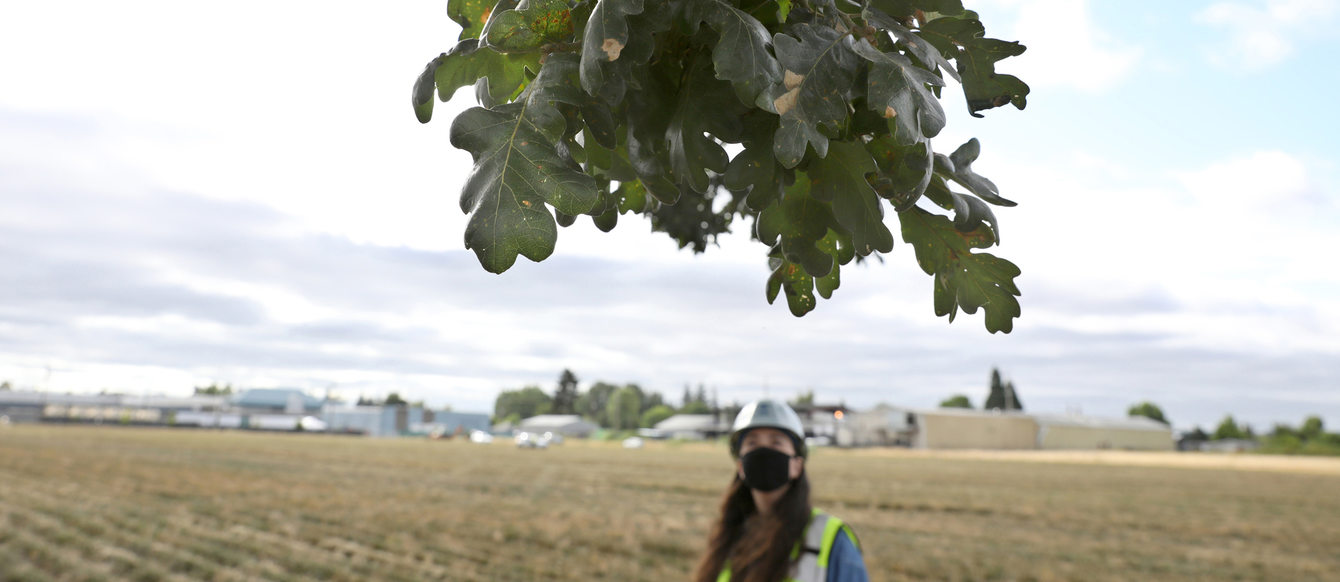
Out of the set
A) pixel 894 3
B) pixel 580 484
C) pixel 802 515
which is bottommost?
pixel 580 484

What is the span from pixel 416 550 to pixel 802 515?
30.8 ft

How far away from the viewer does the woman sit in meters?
3.98

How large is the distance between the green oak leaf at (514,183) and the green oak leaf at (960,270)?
25.4 inches

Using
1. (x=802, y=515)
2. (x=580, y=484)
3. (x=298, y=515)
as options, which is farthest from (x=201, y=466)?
(x=802, y=515)

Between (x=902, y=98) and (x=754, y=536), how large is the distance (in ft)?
11.5

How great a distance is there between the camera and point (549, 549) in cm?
1277

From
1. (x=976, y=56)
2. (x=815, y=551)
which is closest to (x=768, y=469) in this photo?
(x=815, y=551)

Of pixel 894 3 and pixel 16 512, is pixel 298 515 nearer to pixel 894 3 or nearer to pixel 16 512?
pixel 16 512

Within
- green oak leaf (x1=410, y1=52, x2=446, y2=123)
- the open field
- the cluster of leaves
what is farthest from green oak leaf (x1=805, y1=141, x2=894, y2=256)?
the open field

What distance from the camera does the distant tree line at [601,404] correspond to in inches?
5576

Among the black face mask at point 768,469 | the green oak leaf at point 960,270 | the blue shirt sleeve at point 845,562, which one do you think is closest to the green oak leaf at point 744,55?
the green oak leaf at point 960,270

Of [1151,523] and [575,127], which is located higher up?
[575,127]

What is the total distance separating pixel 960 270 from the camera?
1.50 metres

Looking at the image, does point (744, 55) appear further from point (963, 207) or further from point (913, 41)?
point (963, 207)
